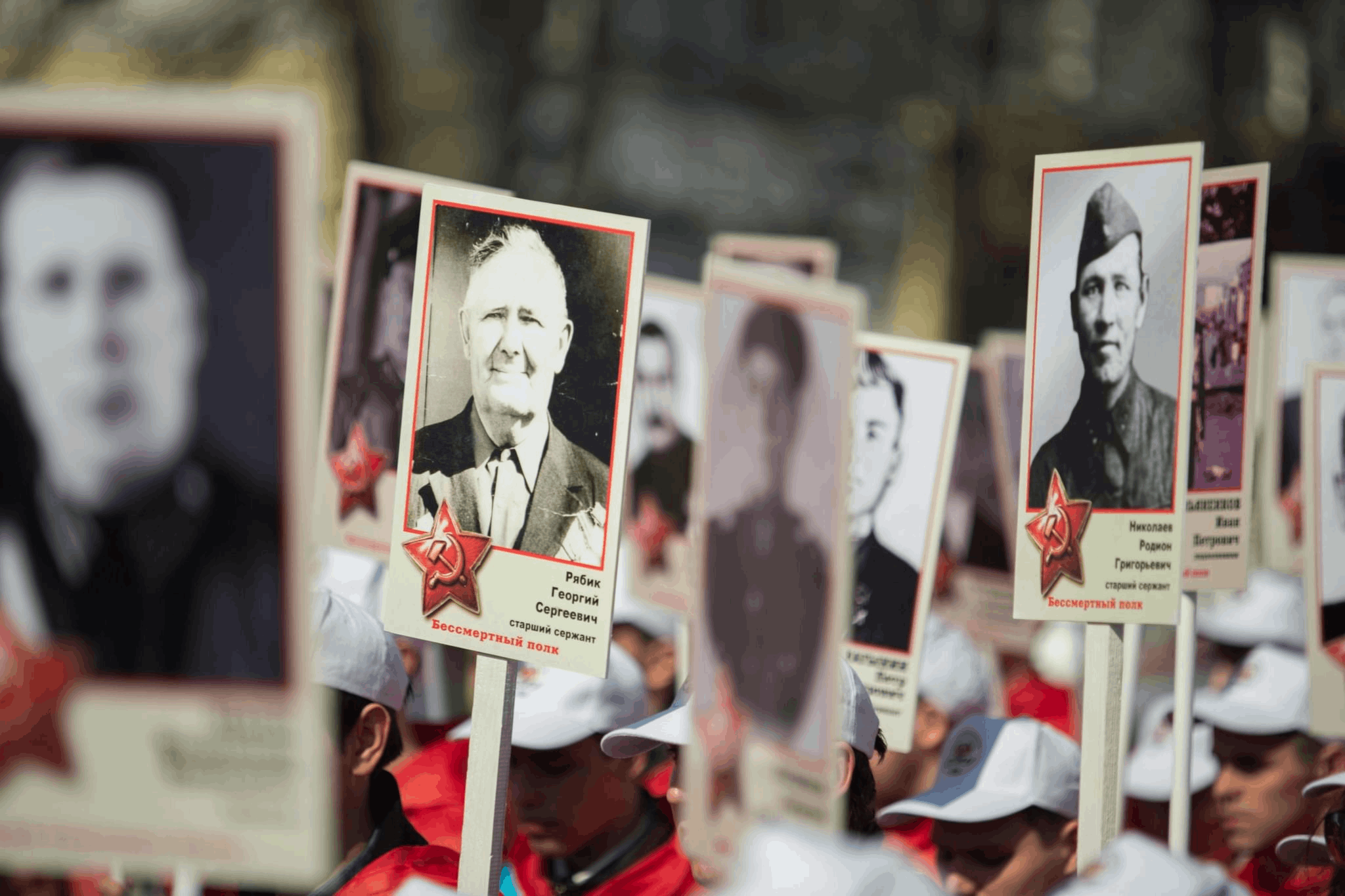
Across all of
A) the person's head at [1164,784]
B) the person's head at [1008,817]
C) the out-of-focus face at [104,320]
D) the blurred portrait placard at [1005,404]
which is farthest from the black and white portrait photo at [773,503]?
the blurred portrait placard at [1005,404]

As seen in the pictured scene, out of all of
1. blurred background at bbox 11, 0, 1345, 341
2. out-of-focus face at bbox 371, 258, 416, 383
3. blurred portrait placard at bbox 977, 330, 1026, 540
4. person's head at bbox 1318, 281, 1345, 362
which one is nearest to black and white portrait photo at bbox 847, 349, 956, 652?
blurred portrait placard at bbox 977, 330, 1026, 540

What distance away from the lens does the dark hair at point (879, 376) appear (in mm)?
2293

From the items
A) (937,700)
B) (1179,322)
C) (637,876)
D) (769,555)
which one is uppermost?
(1179,322)

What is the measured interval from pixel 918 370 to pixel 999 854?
2.61 ft

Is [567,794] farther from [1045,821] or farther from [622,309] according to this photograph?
[622,309]

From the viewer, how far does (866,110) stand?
7.96 meters


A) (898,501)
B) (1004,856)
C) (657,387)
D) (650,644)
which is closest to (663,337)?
(657,387)

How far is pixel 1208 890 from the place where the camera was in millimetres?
1276

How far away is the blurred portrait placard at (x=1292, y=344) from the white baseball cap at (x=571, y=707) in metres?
1.75

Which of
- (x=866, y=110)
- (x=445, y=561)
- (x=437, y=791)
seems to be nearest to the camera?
(x=445, y=561)

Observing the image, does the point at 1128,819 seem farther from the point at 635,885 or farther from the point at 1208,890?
the point at 1208,890

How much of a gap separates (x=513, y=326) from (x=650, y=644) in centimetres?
173

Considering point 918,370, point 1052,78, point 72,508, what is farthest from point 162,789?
point 1052,78

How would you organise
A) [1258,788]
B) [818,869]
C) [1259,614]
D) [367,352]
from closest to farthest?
[818,869] → [367,352] → [1258,788] → [1259,614]
